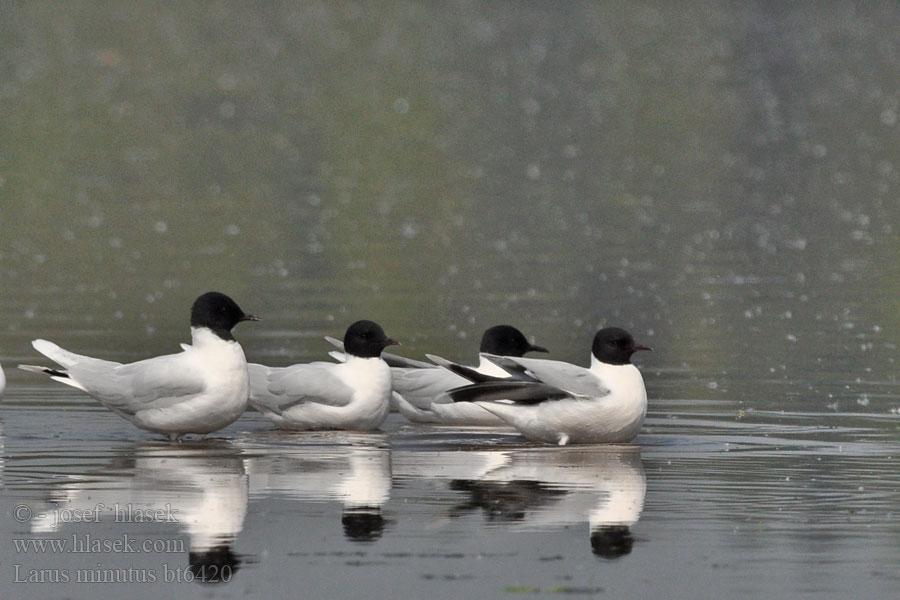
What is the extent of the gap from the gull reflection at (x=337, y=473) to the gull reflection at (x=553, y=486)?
292 millimetres

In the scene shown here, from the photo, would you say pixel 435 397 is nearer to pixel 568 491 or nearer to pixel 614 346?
pixel 614 346

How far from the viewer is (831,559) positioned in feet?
32.7

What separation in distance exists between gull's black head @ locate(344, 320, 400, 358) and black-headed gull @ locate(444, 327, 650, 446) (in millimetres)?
1135

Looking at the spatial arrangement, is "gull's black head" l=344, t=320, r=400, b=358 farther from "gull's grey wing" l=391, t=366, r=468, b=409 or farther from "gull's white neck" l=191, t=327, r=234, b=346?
"gull's white neck" l=191, t=327, r=234, b=346

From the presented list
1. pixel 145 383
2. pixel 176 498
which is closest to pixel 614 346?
pixel 145 383

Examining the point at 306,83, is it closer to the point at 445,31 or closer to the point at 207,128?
the point at 207,128

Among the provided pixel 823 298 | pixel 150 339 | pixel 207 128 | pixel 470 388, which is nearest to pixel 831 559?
pixel 470 388

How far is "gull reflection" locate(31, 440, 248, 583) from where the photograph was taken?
10266 millimetres

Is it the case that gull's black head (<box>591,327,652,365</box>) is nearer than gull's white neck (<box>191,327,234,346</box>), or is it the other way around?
gull's black head (<box>591,327,652,365</box>)

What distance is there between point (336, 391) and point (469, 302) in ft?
25.9

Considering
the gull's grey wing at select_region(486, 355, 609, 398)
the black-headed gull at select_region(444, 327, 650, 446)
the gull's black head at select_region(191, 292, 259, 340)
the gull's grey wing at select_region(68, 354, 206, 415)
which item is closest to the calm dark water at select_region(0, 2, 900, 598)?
the black-headed gull at select_region(444, 327, 650, 446)

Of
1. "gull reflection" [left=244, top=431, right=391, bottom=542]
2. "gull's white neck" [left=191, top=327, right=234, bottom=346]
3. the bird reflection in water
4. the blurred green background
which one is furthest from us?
the blurred green background

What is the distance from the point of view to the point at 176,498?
11.6 metres

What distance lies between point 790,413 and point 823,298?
764cm
